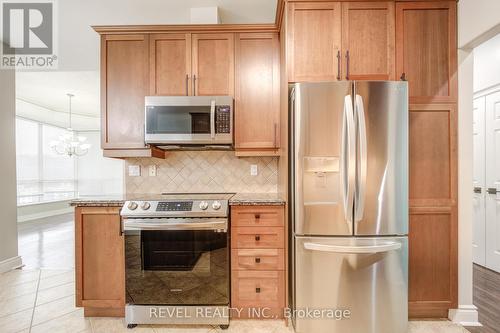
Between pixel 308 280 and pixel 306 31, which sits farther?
pixel 306 31

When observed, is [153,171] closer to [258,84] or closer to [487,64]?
[258,84]

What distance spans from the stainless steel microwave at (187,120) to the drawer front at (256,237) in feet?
2.63

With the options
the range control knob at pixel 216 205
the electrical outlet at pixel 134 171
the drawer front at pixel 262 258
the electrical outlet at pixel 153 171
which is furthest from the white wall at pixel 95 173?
the drawer front at pixel 262 258

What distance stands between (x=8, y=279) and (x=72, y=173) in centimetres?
597

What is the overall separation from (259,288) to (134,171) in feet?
5.91

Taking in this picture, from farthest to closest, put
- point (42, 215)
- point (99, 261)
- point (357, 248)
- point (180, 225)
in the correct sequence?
point (42, 215) < point (99, 261) < point (180, 225) < point (357, 248)

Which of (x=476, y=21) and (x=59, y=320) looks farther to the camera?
(x=59, y=320)

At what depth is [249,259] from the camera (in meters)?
2.10

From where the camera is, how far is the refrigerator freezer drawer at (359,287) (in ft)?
6.09

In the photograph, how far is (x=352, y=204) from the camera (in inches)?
72.2

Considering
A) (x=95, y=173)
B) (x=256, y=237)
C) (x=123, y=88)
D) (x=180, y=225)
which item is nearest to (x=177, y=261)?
(x=180, y=225)

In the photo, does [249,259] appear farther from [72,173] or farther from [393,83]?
[72,173]

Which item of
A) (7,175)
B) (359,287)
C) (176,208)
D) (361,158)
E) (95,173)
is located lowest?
(359,287)

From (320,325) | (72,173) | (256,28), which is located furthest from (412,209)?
(72,173)
